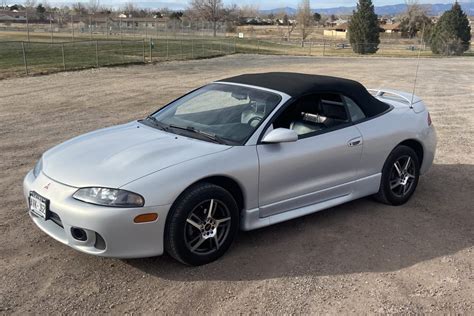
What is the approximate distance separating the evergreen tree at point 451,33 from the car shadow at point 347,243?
4497 centimetres

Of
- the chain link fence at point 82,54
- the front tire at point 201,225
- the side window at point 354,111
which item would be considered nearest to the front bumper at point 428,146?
the side window at point 354,111

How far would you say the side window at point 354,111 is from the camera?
194 inches

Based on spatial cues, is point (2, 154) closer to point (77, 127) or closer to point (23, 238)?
point (77, 127)

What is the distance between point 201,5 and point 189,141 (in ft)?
351

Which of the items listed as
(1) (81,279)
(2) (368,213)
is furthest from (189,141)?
(2) (368,213)

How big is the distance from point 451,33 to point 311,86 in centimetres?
4808

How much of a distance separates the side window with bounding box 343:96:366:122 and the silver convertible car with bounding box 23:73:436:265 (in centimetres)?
1

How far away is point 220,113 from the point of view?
4.62m

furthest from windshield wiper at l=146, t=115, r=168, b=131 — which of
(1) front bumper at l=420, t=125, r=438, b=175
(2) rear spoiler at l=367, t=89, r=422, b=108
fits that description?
(1) front bumper at l=420, t=125, r=438, b=175

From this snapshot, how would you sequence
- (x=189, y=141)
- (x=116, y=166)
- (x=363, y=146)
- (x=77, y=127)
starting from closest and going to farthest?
(x=116, y=166), (x=189, y=141), (x=363, y=146), (x=77, y=127)

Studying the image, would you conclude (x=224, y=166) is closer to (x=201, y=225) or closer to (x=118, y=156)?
(x=201, y=225)

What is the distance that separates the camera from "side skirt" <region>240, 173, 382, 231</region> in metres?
4.13

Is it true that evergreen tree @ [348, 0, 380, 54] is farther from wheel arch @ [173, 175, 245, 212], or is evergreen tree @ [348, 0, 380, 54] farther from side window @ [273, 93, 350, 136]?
wheel arch @ [173, 175, 245, 212]

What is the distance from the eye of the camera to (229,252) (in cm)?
414
